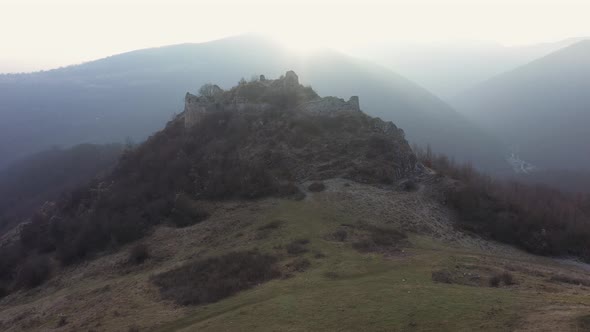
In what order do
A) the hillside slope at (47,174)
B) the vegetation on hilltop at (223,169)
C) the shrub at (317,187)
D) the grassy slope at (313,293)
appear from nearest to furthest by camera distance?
the grassy slope at (313,293)
the shrub at (317,187)
the vegetation on hilltop at (223,169)
the hillside slope at (47,174)

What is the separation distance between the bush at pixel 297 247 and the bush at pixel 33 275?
27.8 meters

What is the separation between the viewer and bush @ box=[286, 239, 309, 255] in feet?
99.3

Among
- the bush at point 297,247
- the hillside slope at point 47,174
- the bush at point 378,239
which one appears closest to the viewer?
the bush at point 297,247

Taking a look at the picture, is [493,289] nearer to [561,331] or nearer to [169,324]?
[561,331]

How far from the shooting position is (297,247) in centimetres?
3083

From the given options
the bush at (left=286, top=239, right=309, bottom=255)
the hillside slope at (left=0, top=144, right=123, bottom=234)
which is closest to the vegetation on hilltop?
the bush at (left=286, top=239, right=309, bottom=255)

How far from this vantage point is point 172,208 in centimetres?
4794

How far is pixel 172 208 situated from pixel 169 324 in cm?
2620

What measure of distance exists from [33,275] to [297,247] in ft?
96.1

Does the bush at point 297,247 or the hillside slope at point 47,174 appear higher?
the bush at point 297,247

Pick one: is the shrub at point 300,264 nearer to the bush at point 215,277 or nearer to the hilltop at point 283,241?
the hilltop at point 283,241

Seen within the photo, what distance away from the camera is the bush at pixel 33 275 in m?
43.9

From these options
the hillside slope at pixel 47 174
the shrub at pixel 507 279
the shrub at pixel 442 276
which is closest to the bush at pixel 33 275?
the shrub at pixel 442 276

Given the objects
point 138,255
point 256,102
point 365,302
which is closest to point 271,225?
point 138,255
